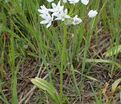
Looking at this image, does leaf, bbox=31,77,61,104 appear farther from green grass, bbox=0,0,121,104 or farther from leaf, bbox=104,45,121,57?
leaf, bbox=104,45,121,57

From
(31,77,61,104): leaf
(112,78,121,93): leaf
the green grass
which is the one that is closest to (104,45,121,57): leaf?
the green grass

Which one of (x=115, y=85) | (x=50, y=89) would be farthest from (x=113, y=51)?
(x=50, y=89)

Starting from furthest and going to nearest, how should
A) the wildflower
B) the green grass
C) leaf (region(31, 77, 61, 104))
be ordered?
1. the green grass
2. leaf (region(31, 77, 61, 104))
3. the wildflower

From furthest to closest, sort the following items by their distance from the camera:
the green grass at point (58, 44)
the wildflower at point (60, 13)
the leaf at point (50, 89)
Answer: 1. the green grass at point (58, 44)
2. the leaf at point (50, 89)
3. the wildflower at point (60, 13)

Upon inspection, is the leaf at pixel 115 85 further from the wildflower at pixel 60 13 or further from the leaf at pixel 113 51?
the wildflower at pixel 60 13

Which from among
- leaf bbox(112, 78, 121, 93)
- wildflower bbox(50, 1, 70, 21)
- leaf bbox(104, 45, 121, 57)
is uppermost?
wildflower bbox(50, 1, 70, 21)

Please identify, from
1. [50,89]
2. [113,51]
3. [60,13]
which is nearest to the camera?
[60,13]

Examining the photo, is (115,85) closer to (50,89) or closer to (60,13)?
(50,89)

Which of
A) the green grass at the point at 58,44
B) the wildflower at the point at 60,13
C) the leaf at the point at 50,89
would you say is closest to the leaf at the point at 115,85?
the green grass at the point at 58,44

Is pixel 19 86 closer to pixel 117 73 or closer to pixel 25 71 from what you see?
pixel 25 71
